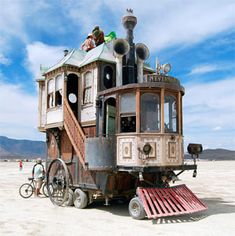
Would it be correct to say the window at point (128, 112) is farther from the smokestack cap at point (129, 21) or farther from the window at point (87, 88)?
the smokestack cap at point (129, 21)

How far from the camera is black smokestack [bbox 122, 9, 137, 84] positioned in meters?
15.3

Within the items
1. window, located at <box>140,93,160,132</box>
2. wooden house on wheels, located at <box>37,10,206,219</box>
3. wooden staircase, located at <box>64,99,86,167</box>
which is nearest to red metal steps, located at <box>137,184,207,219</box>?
wooden house on wheels, located at <box>37,10,206,219</box>

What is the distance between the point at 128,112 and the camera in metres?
12.6

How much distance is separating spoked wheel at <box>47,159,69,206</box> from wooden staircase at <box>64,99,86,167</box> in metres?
1.06

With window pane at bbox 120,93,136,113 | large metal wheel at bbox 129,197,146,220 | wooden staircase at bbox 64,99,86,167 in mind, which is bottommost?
large metal wheel at bbox 129,197,146,220

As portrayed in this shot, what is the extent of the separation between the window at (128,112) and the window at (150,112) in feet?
1.15

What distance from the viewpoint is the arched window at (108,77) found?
1512 centimetres

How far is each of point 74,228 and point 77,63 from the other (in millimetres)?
8254

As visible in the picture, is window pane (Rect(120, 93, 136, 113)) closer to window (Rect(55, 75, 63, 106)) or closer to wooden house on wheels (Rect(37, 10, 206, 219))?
wooden house on wheels (Rect(37, 10, 206, 219))

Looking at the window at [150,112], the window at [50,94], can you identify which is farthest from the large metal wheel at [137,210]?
the window at [50,94]

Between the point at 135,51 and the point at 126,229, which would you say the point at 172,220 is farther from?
the point at 135,51

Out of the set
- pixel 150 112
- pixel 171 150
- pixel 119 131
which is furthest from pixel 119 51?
pixel 171 150

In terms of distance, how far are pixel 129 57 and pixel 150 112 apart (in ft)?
12.2

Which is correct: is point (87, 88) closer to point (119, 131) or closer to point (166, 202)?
point (119, 131)
